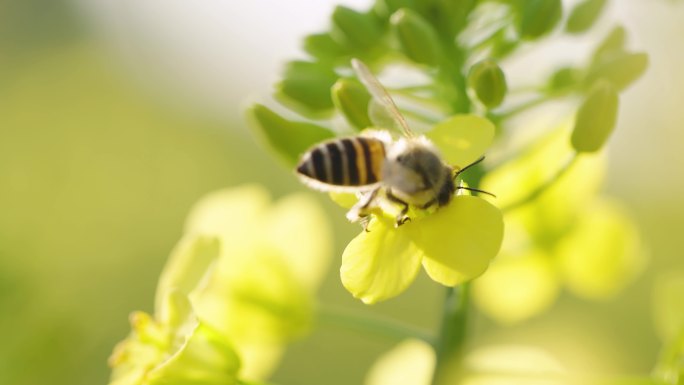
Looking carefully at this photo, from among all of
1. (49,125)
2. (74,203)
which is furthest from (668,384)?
(49,125)

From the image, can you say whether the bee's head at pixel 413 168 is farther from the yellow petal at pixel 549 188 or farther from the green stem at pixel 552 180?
the yellow petal at pixel 549 188

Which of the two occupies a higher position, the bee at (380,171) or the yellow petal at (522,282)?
the bee at (380,171)

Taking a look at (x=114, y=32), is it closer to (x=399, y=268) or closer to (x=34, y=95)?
(x=34, y=95)

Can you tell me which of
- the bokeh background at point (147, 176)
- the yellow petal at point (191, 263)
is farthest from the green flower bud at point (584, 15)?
the yellow petal at point (191, 263)

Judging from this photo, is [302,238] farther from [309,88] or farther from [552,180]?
[552,180]

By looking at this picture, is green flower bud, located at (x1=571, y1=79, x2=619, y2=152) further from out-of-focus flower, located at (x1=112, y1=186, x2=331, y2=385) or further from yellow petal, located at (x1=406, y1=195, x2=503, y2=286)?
out-of-focus flower, located at (x1=112, y1=186, x2=331, y2=385)

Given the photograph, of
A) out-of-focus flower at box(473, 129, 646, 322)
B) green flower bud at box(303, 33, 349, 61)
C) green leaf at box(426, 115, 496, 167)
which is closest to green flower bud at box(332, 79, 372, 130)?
green leaf at box(426, 115, 496, 167)

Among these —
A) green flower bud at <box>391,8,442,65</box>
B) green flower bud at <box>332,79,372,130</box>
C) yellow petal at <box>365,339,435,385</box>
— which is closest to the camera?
green flower bud at <box>332,79,372,130</box>
